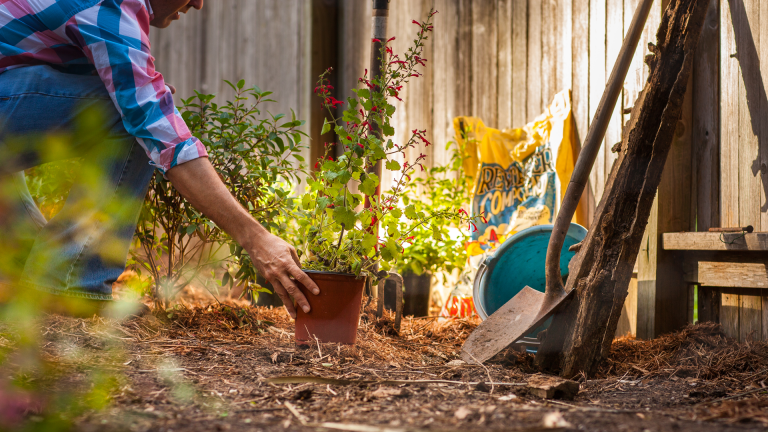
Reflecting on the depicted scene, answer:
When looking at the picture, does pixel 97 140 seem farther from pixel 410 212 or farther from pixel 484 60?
pixel 484 60

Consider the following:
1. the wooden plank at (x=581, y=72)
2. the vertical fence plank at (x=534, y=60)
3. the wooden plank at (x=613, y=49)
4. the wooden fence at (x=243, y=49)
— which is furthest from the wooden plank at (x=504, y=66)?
the wooden fence at (x=243, y=49)

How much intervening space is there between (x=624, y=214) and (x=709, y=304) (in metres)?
0.60

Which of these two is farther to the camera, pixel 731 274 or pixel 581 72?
pixel 581 72

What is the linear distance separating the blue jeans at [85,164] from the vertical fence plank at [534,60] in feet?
6.05

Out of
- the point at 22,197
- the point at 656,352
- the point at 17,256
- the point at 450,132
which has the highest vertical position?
the point at 450,132

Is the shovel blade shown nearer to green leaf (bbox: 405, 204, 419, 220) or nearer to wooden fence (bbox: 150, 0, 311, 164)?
green leaf (bbox: 405, 204, 419, 220)

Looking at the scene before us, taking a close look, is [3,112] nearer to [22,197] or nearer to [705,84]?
[22,197]

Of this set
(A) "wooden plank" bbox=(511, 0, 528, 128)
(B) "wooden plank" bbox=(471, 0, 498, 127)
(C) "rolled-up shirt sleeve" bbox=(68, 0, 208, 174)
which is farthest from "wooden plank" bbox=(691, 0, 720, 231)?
(C) "rolled-up shirt sleeve" bbox=(68, 0, 208, 174)

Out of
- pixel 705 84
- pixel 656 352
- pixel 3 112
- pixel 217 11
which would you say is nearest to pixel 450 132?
pixel 705 84

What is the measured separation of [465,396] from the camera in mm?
1248

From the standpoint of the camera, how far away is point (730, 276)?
1.84 meters

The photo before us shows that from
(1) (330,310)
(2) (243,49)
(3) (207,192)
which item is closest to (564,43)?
(1) (330,310)

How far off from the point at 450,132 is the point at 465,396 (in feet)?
7.35

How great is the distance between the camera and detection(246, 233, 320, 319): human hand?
1.51 m
